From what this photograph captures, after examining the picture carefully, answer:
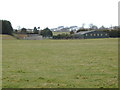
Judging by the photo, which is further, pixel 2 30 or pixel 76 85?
pixel 2 30

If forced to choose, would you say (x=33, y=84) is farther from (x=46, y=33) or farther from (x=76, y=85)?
(x=46, y=33)

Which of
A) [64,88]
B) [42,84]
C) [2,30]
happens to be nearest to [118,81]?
[64,88]

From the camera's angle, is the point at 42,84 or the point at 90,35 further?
the point at 90,35

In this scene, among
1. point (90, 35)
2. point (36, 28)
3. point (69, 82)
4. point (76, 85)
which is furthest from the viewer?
point (36, 28)

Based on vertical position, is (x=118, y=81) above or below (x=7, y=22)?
below

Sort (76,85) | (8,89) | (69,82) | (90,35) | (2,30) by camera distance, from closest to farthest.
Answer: (8,89) → (76,85) → (69,82) → (2,30) → (90,35)

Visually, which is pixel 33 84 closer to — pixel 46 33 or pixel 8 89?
pixel 8 89

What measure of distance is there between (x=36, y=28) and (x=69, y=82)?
15679 cm

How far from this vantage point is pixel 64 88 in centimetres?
776

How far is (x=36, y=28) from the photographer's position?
539 feet

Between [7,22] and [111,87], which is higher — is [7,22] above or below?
above

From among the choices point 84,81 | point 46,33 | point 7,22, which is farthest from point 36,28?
point 84,81

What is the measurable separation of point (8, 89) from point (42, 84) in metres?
1.28

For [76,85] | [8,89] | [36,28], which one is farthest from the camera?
[36,28]
